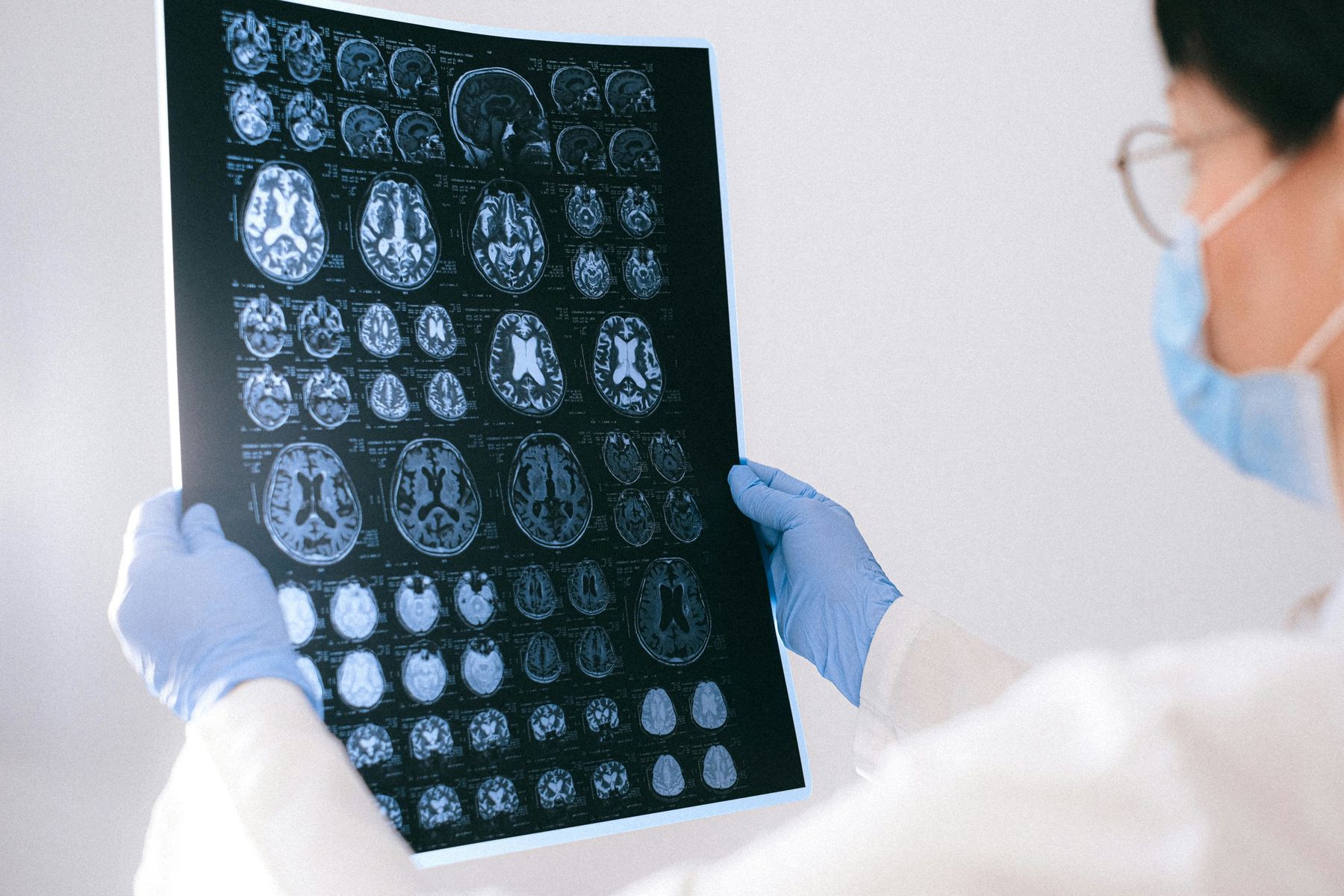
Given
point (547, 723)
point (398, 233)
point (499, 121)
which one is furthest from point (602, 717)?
point (499, 121)

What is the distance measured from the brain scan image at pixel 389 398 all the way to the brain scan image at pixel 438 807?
41cm

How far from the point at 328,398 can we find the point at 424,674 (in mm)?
318

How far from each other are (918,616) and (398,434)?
68cm

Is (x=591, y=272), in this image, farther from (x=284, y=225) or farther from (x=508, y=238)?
(x=284, y=225)

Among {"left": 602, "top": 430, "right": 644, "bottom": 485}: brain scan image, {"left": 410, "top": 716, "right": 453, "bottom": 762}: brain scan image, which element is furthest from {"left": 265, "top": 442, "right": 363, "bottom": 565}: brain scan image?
{"left": 602, "top": 430, "right": 644, "bottom": 485}: brain scan image

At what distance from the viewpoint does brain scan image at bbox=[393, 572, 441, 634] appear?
3.49ft

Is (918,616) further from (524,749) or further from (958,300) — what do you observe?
(958,300)

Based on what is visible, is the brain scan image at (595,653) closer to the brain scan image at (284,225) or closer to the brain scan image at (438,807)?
the brain scan image at (438,807)

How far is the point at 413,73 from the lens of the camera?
1.11 metres

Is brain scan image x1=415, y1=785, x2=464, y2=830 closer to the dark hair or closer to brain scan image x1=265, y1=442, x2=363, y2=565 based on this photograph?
brain scan image x1=265, y1=442, x2=363, y2=565

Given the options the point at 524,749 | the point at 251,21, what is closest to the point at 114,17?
the point at 251,21

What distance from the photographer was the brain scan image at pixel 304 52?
105cm

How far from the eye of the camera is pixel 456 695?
42.6 inches

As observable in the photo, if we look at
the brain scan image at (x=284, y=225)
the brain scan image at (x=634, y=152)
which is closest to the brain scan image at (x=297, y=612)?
the brain scan image at (x=284, y=225)
